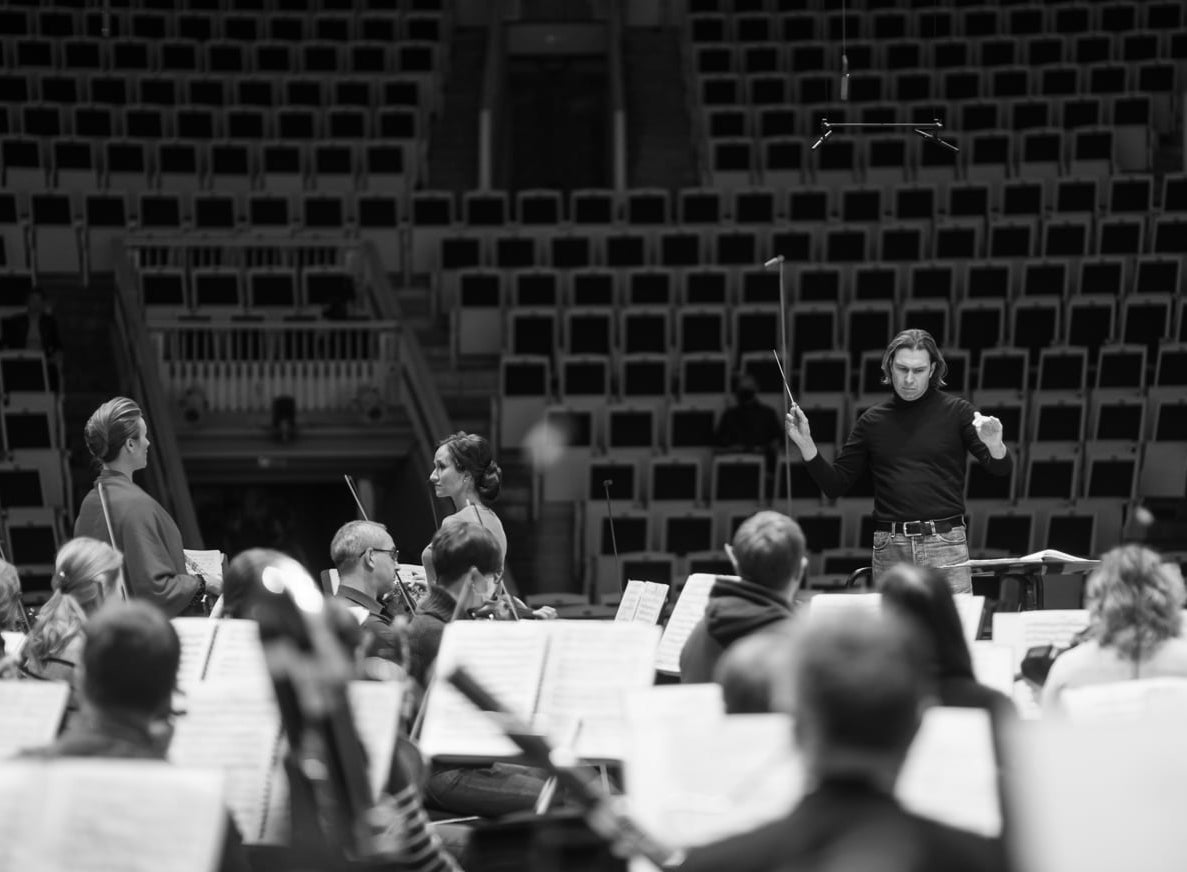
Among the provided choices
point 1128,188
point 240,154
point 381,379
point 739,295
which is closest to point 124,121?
point 240,154

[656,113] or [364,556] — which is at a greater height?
[656,113]

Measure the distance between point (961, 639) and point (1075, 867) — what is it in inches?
31.2

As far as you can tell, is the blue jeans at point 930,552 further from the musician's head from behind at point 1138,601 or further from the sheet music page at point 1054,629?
the musician's head from behind at point 1138,601

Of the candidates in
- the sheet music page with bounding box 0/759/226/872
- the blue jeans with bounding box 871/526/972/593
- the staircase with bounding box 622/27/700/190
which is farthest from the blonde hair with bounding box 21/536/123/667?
the staircase with bounding box 622/27/700/190

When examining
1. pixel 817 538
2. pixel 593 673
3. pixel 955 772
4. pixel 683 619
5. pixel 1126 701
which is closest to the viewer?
pixel 955 772

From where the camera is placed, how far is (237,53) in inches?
523

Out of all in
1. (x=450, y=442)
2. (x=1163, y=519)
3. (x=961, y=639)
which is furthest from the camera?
(x=1163, y=519)

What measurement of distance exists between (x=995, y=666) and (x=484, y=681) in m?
1.09

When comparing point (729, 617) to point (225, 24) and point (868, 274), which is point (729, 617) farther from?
point (225, 24)

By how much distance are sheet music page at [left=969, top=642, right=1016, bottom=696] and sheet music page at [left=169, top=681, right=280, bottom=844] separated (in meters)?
1.49

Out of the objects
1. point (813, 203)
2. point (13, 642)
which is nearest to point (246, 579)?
point (13, 642)

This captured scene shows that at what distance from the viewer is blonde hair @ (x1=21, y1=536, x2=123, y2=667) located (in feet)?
12.1

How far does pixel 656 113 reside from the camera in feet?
45.6

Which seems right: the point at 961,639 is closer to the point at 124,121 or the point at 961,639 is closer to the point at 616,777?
the point at 616,777
